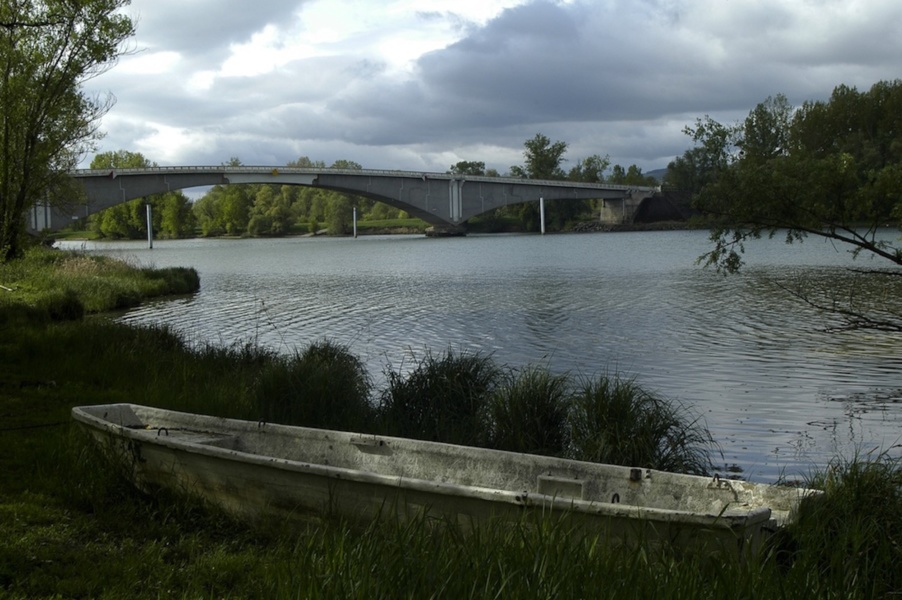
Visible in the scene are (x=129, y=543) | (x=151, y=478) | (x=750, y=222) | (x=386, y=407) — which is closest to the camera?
(x=129, y=543)

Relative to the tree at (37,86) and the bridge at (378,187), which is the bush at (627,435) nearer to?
the tree at (37,86)

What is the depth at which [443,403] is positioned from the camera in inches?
399

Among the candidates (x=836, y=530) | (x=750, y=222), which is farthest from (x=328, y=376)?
(x=836, y=530)

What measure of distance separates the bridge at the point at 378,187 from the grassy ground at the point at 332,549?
50664mm

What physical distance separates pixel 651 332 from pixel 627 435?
39.5ft

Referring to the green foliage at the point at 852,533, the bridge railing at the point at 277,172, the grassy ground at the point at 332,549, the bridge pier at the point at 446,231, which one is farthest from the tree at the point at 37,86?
the bridge pier at the point at 446,231

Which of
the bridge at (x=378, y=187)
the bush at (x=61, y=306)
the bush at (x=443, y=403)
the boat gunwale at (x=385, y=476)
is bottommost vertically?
the bush at (x=443, y=403)

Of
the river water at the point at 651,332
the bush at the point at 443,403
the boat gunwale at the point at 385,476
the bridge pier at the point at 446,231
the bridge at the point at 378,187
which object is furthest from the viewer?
the bridge pier at the point at 446,231

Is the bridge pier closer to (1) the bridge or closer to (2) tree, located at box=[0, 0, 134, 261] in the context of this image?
(1) the bridge

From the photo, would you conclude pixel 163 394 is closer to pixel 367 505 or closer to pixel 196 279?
pixel 367 505

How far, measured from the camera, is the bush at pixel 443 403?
30.6 ft

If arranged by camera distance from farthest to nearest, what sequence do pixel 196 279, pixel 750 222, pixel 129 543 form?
pixel 196 279 → pixel 750 222 → pixel 129 543

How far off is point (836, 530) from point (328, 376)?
6.21m

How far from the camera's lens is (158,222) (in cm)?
13850
